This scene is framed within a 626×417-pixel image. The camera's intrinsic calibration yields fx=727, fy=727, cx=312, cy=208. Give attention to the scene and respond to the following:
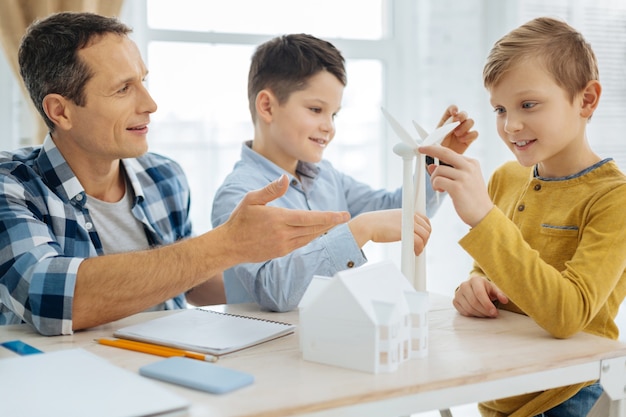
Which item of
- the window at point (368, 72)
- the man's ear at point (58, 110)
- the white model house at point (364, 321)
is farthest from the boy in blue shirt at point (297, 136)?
the window at point (368, 72)

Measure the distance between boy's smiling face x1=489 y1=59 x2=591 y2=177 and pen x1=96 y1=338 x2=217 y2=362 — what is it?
76 centimetres

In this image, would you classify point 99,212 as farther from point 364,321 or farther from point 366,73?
point 366,73

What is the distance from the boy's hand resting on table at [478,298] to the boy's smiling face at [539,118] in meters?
0.26

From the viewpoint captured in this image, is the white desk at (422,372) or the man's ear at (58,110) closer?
the white desk at (422,372)

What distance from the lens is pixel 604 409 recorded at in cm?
120

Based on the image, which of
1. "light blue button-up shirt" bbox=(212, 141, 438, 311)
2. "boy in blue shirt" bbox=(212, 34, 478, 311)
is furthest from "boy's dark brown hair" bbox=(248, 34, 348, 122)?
"light blue button-up shirt" bbox=(212, 141, 438, 311)

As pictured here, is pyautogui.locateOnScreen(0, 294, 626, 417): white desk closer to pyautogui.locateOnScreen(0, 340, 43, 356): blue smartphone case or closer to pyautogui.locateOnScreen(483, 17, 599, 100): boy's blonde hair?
pyautogui.locateOnScreen(0, 340, 43, 356): blue smartphone case

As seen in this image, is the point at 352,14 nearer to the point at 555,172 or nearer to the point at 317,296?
the point at 555,172

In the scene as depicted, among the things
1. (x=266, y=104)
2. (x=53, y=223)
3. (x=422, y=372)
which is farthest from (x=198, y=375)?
(x=266, y=104)

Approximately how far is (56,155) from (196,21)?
145cm

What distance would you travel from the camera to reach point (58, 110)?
174 cm

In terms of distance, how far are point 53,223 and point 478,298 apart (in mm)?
898

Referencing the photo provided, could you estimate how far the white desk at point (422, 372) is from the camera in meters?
0.91

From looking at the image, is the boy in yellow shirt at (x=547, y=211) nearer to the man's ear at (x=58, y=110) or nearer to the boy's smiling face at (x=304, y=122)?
the boy's smiling face at (x=304, y=122)
